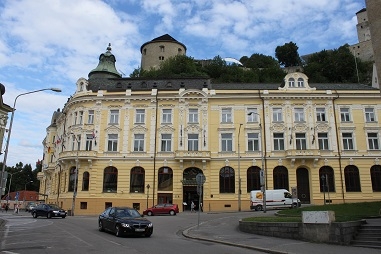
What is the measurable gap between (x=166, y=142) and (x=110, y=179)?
28.1 ft

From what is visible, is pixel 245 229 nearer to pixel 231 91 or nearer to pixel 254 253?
pixel 254 253

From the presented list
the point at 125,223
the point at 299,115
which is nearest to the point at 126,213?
the point at 125,223

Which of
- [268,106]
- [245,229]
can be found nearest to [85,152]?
[268,106]

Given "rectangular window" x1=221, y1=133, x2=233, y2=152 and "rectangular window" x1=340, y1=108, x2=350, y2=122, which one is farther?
"rectangular window" x1=340, y1=108, x2=350, y2=122

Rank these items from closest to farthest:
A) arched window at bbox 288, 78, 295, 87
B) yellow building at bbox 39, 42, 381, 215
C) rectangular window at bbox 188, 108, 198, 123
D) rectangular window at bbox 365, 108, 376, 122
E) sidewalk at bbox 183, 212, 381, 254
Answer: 1. sidewalk at bbox 183, 212, 381, 254
2. yellow building at bbox 39, 42, 381, 215
3. rectangular window at bbox 365, 108, 376, 122
4. rectangular window at bbox 188, 108, 198, 123
5. arched window at bbox 288, 78, 295, 87

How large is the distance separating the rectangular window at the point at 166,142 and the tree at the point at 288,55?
84467 millimetres

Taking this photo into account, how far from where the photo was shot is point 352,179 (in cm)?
4400

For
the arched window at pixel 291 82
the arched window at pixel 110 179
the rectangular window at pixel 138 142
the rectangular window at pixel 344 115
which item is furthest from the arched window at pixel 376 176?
the arched window at pixel 110 179

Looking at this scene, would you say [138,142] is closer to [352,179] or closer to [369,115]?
[352,179]

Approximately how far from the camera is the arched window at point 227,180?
146 ft

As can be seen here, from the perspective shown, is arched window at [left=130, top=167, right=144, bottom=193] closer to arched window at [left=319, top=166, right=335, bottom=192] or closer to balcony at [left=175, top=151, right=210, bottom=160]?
balcony at [left=175, top=151, right=210, bottom=160]

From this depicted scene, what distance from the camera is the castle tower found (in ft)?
338

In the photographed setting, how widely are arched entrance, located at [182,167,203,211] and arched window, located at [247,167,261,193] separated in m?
6.10

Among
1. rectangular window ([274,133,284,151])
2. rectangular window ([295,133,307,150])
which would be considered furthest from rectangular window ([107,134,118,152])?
rectangular window ([295,133,307,150])
